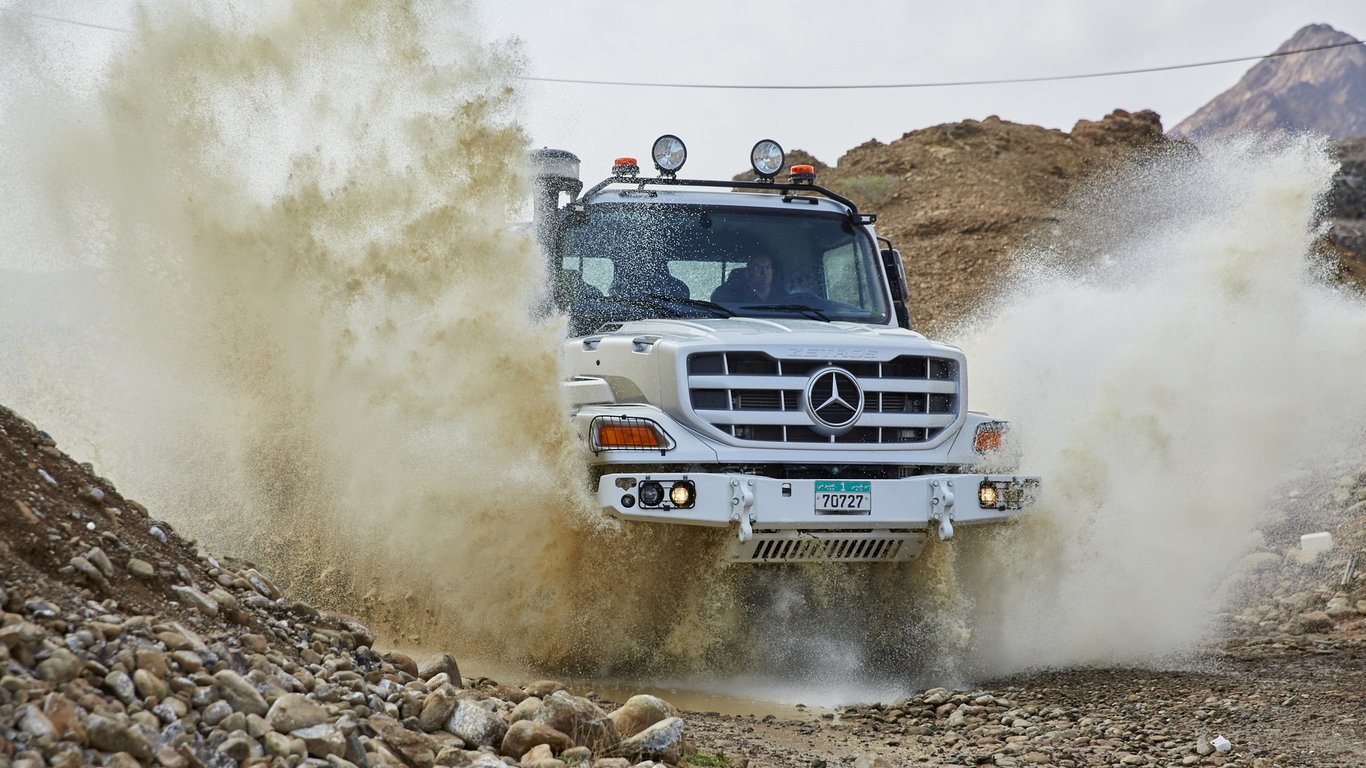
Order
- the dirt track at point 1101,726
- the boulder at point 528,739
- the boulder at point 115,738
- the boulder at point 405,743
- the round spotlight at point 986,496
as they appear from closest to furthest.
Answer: the boulder at point 115,738 → the boulder at point 405,743 → the boulder at point 528,739 → the dirt track at point 1101,726 → the round spotlight at point 986,496

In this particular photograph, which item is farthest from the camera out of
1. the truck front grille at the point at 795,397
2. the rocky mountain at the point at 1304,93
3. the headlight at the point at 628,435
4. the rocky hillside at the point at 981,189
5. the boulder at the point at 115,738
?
the rocky mountain at the point at 1304,93

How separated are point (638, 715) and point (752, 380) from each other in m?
2.38

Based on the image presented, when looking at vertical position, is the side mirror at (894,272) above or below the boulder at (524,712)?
above

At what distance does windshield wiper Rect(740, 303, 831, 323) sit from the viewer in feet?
26.8

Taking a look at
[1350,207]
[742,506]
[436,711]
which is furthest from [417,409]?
[1350,207]

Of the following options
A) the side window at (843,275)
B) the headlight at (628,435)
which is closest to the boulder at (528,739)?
the headlight at (628,435)

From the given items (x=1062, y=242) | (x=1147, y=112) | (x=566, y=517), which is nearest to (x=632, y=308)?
(x=566, y=517)

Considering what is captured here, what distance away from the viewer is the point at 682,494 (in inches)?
269

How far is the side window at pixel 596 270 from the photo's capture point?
26.6ft

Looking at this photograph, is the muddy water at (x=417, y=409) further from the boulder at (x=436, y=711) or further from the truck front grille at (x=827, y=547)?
the boulder at (x=436, y=711)

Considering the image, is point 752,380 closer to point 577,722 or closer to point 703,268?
point 703,268

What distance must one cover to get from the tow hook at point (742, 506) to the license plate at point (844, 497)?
1.31 ft

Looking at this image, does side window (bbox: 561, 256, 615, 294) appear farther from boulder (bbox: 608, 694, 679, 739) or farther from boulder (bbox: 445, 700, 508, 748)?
boulder (bbox: 445, 700, 508, 748)

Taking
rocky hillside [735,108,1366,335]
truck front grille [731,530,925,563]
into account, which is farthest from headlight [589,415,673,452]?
rocky hillside [735,108,1366,335]
